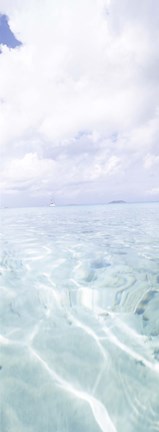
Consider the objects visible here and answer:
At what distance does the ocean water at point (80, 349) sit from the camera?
2107 mm

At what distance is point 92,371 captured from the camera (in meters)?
2.61

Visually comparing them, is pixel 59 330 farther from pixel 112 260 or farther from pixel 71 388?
pixel 112 260

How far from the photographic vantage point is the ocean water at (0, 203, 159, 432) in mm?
2107

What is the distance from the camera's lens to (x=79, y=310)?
13.0 feet

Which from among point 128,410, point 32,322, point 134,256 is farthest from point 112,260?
point 128,410

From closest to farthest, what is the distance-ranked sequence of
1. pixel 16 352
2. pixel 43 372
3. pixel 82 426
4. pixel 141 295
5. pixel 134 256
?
1. pixel 82 426
2. pixel 43 372
3. pixel 16 352
4. pixel 141 295
5. pixel 134 256

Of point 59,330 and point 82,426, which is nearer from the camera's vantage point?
point 82,426

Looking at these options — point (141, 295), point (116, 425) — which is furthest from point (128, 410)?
point (141, 295)

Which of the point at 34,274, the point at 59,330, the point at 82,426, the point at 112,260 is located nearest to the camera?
the point at 82,426

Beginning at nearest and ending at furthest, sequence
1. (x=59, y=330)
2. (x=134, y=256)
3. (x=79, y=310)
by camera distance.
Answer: (x=59, y=330) → (x=79, y=310) → (x=134, y=256)

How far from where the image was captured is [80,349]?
2965 millimetres

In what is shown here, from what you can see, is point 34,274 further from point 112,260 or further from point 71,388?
point 71,388

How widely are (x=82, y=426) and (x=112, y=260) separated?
4866mm

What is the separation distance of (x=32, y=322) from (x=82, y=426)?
5.64 feet
